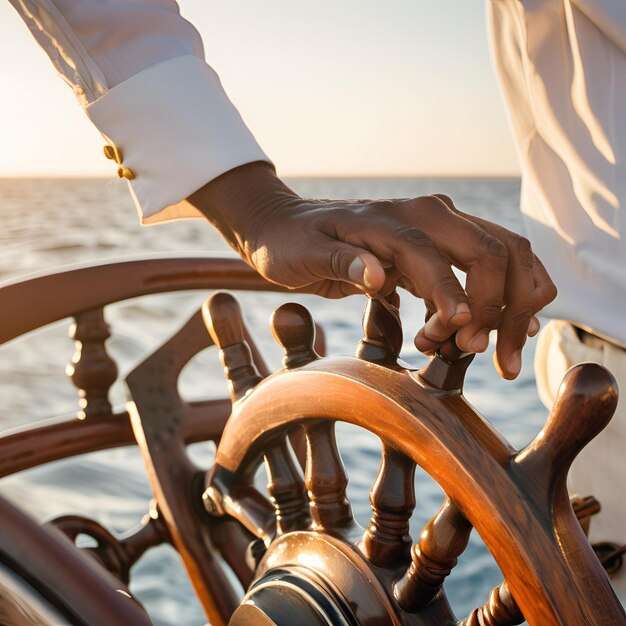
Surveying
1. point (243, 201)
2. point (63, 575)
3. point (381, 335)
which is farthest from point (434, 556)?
point (243, 201)

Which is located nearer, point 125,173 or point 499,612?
point 499,612

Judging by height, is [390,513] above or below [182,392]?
above

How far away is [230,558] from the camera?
999mm

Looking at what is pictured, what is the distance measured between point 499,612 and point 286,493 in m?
0.29

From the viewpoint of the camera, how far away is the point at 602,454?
1.12m

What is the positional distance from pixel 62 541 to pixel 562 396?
43cm

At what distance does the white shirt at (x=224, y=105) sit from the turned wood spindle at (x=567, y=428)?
50 cm

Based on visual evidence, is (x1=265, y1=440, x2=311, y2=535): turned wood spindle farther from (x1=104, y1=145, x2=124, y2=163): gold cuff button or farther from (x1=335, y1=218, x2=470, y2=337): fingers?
(x1=104, y1=145, x2=124, y2=163): gold cuff button

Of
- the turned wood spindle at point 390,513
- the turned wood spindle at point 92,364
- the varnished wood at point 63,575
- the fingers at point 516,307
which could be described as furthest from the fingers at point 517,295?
the turned wood spindle at point 92,364

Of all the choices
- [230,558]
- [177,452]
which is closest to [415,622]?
[230,558]

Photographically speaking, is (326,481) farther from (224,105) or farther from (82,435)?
(82,435)

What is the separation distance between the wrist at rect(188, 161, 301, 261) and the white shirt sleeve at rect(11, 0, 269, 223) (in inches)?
→ 1.2

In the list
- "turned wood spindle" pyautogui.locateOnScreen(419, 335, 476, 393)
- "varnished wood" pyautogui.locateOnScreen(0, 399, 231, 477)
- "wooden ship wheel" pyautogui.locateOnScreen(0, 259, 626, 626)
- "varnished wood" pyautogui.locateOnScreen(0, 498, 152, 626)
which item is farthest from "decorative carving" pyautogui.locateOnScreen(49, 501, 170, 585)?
"turned wood spindle" pyautogui.locateOnScreen(419, 335, 476, 393)

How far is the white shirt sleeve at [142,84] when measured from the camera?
97 centimetres
